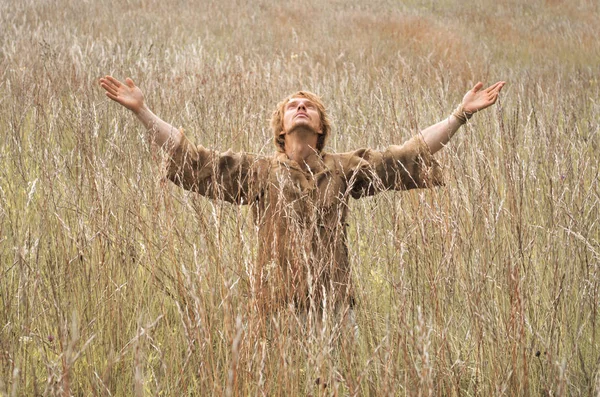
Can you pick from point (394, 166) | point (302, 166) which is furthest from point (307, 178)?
point (394, 166)

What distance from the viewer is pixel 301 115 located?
2156 millimetres

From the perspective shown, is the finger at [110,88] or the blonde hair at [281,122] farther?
the blonde hair at [281,122]

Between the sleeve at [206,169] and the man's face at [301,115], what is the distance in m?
0.18

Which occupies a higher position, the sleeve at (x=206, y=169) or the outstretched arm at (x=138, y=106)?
the outstretched arm at (x=138, y=106)

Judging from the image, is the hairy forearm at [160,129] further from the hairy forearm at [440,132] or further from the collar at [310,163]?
the hairy forearm at [440,132]

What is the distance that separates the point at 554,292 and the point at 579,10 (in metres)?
9.81

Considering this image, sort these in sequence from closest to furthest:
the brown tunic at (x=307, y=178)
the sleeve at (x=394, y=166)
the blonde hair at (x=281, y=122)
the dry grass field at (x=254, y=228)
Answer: the dry grass field at (x=254, y=228) < the brown tunic at (x=307, y=178) < the sleeve at (x=394, y=166) < the blonde hair at (x=281, y=122)

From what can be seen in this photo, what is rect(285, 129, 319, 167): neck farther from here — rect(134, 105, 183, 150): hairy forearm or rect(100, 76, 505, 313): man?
rect(134, 105, 183, 150): hairy forearm

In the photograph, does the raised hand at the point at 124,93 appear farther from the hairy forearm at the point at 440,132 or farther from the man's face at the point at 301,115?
the hairy forearm at the point at 440,132

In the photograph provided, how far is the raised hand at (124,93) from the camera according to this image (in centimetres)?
212

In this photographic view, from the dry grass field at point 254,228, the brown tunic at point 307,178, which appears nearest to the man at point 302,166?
the brown tunic at point 307,178

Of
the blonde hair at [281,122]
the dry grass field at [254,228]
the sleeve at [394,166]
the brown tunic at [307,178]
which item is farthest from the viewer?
the blonde hair at [281,122]

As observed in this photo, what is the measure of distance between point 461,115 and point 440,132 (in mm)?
96

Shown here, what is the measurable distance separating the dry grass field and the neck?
317mm
